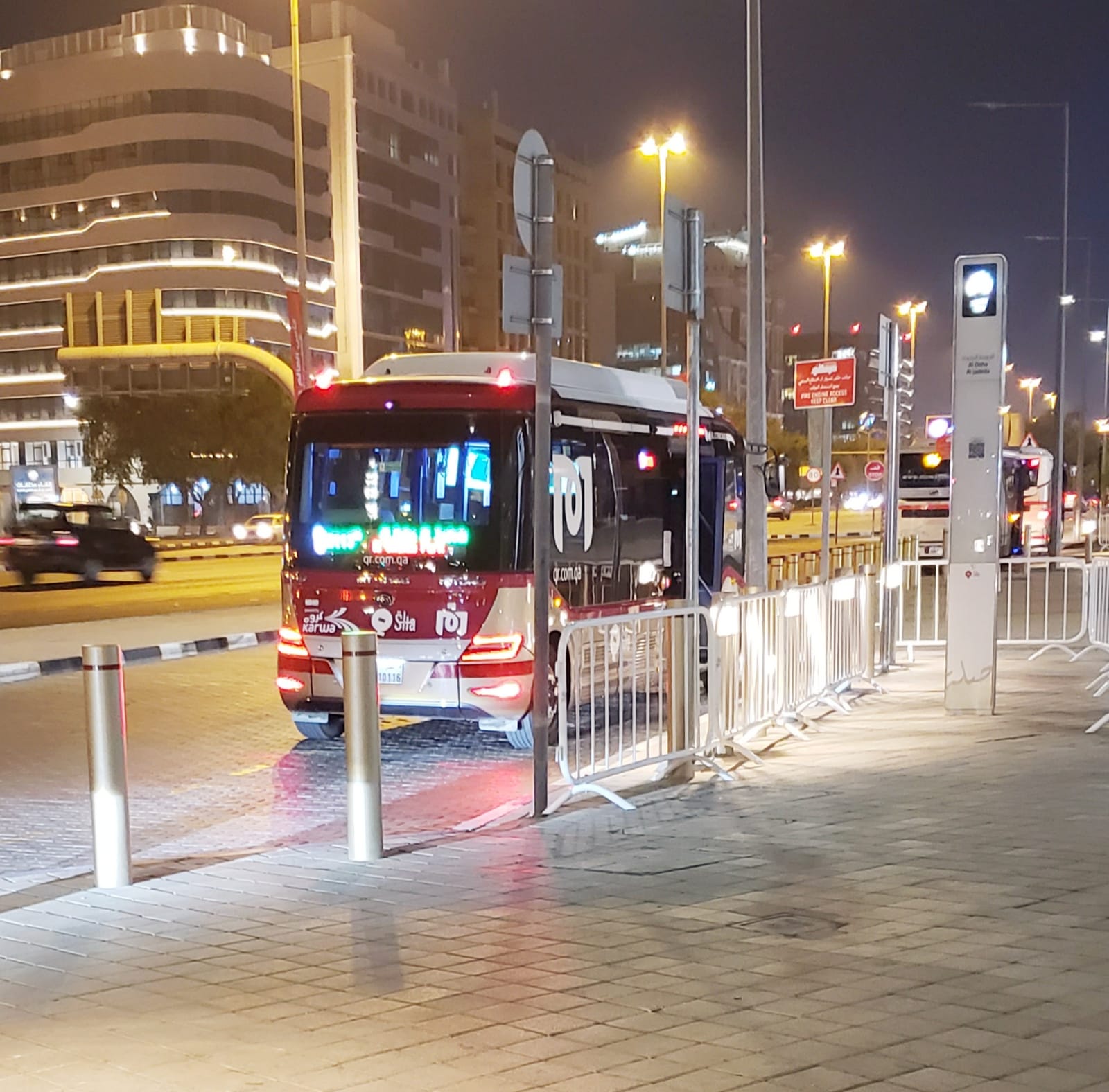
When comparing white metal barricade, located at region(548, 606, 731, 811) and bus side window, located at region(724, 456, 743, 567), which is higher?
bus side window, located at region(724, 456, 743, 567)

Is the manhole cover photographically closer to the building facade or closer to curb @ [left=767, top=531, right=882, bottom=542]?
curb @ [left=767, top=531, right=882, bottom=542]

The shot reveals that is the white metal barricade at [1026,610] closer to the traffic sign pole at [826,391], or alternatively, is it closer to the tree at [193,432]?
the traffic sign pole at [826,391]

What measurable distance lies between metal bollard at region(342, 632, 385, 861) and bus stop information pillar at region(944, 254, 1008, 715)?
5.71m

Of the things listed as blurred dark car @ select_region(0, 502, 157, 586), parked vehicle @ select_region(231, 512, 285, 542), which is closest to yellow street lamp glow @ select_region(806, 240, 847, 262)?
blurred dark car @ select_region(0, 502, 157, 586)

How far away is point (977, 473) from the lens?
10625 mm

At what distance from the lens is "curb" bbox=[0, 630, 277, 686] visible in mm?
15047

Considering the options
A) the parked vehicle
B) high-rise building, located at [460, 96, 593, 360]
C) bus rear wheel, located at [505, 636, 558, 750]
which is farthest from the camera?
high-rise building, located at [460, 96, 593, 360]

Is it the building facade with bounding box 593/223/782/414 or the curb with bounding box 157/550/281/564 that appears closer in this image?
the curb with bounding box 157/550/281/564

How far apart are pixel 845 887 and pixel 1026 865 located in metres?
1.02

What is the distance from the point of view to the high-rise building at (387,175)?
87500 millimetres

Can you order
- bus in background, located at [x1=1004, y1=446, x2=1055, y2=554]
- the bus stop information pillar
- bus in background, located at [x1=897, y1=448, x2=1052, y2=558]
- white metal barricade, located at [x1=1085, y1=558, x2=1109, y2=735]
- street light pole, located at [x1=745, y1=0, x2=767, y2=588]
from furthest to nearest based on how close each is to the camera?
bus in background, located at [x1=1004, y1=446, x2=1055, y2=554] → bus in background, located at [x1=897, y1=448, x2=1052, y2=558] → street light pole, located at [x1=745, y1=0, x2=767, y2=588] → white metal barricade, located at [x1=1085, y1=558, x2=1109, y2=735] → the bus stop information pillar

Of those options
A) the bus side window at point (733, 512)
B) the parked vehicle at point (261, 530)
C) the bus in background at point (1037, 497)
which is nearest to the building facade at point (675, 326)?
the parked vehicle at point (261, 530)

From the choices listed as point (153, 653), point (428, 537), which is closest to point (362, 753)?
point (428, 537)

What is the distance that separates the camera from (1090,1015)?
14.6 feet
